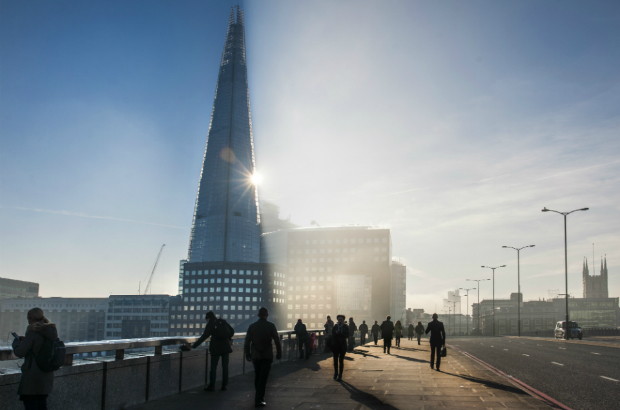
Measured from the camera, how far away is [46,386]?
25.9 ft

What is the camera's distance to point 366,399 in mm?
12648

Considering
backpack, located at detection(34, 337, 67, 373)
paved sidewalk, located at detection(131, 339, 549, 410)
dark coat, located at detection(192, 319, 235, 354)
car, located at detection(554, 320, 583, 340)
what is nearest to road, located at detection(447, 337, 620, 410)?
paved sidewalk, located at detection(131, 339, 549, 410)

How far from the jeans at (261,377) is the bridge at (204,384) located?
0.30m

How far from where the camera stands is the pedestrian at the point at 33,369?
7.74m

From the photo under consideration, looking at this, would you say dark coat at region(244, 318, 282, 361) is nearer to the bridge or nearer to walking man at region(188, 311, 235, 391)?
the bridge

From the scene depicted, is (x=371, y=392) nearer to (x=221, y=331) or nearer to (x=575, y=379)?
(x=221, y=331)

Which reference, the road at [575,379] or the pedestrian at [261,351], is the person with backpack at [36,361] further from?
the road at [575,379]

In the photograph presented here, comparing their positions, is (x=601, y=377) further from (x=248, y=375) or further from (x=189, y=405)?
(x=189, y=405)

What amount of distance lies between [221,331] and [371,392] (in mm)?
4138

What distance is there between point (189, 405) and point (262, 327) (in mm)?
2238

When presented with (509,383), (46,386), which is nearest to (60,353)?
(46,386)

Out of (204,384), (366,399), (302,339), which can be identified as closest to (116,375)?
(204,384)

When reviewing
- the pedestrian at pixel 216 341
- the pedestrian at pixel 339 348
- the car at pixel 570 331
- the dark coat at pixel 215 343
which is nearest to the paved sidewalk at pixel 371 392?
the pedestrian at pixel 339 348

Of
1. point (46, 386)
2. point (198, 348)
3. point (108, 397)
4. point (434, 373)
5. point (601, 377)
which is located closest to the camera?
point (46, 386)
